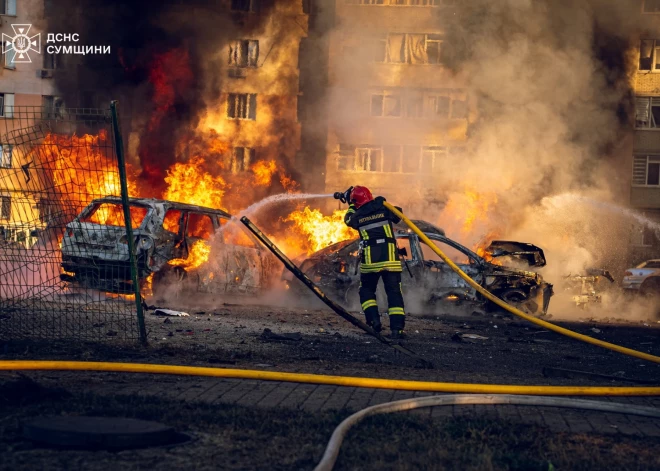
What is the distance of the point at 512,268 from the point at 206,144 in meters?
24.4

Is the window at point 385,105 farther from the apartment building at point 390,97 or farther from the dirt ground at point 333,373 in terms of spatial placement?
the dirt ground at point 333,373

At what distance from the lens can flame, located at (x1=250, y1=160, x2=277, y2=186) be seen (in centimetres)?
3597

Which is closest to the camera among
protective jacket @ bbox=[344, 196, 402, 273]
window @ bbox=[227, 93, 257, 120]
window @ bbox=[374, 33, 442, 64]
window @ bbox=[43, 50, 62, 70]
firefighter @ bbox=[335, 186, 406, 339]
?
firefighter @ bbox=[335, 186, 406, 339]

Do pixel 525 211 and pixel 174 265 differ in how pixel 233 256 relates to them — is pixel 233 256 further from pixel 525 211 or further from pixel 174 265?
pixel 525 211

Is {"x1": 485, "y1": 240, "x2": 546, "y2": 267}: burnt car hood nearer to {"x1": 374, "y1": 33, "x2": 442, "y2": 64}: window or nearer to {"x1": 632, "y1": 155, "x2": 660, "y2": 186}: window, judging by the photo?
{"x1": 374, "y1": 33, "x2": 442, "y2": 64}: window

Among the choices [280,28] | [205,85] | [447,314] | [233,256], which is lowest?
[447,314]

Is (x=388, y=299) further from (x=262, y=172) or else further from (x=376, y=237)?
(x=262, y=172)

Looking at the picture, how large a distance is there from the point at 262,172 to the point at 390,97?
740 centimetres

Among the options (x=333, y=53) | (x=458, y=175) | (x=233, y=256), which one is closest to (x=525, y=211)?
(x=458, y=175)

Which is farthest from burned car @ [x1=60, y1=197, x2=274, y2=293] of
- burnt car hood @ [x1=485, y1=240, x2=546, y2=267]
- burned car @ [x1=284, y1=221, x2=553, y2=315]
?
burnt car hood @ [x1=485, y1=240, x2=546, y2=267]

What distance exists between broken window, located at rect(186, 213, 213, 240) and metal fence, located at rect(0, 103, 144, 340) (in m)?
4.00

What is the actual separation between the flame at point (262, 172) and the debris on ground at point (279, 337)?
27.0 meters

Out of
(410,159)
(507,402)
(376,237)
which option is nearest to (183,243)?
(376,237)

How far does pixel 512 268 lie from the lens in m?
13.9
